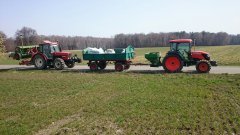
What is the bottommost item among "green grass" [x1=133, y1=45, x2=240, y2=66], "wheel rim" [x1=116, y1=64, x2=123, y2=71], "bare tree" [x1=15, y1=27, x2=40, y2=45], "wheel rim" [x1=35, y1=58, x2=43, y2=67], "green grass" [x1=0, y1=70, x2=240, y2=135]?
"green grass" [x1=0, y1=70, x2=240, y2=135]

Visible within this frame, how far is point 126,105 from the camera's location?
12.3m

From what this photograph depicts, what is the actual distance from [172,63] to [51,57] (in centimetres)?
1072

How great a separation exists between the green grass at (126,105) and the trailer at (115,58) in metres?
3.69

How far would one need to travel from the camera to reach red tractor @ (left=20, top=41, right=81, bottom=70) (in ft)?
83.2

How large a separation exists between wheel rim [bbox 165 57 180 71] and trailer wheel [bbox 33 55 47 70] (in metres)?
10.9

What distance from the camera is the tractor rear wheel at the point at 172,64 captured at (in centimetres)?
2030

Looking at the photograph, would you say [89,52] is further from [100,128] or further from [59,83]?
[100,128]

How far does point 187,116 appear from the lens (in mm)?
10523

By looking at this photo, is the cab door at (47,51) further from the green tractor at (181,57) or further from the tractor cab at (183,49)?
the tractor cab at (183,49)

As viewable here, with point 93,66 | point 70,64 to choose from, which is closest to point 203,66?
point 93,66

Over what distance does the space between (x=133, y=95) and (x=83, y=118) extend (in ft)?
12.5

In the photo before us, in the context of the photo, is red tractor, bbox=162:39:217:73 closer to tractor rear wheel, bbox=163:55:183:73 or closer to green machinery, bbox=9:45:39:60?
tractor rear wheel, bbox=163:55:183:73

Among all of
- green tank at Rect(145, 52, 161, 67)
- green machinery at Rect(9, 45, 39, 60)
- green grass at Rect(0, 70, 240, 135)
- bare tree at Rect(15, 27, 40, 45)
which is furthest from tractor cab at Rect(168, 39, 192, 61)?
bare tree at Rect(15, 27, 40, 45)

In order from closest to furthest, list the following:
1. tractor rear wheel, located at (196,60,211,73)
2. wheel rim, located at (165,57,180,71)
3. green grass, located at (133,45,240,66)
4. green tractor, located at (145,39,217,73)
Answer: tractor rear wheel, located at (196,60,211,73) → green tractor, located at (145,39,217,73) → wheel rim, located at (165,57,180,71) → green grass, located at (133,45,240,66)
